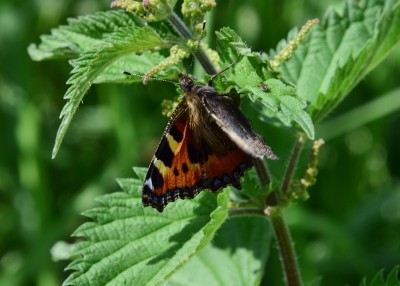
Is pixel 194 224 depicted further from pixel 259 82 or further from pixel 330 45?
pixel 330 45

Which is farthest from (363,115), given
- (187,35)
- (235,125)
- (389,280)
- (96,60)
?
(96,60)

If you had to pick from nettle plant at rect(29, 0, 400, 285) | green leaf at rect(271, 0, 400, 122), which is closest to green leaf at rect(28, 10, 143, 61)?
nettle plant at rect(29, 0, 400, 285)

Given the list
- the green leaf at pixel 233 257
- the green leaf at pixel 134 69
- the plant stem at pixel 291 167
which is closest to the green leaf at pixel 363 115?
the green leaf at pixel 233 257

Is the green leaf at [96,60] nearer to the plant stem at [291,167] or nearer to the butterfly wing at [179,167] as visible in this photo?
the butterfly wing at [179,167]

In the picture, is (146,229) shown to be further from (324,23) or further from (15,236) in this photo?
(15,236)

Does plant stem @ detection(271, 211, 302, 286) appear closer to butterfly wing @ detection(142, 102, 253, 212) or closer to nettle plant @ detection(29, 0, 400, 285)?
nettle plant @ detection(29, 0, 400, 285)

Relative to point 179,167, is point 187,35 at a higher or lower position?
higher
